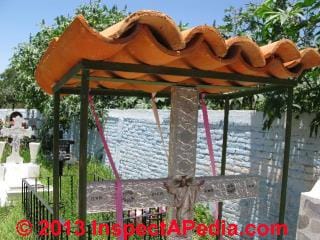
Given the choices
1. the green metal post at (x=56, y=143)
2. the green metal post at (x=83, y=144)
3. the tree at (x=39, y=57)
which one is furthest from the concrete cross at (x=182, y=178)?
the tree at (x=39, y=57)

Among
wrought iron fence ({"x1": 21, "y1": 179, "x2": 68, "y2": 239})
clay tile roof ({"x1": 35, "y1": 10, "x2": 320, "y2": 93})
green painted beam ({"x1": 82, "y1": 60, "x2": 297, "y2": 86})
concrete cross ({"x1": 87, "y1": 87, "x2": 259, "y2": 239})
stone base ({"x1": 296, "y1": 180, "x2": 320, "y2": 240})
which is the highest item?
clay tile roof ({"x1": 35, "y1": 10, "x2": 320, "y2": 93})

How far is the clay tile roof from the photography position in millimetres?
2000

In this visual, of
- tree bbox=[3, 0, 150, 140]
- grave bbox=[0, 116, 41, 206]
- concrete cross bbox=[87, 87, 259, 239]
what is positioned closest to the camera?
concrete cross bbox=[87, 87, 259, 239]

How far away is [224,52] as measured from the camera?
92.2 inches

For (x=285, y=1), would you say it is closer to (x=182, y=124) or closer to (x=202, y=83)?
(x=202, y=83)

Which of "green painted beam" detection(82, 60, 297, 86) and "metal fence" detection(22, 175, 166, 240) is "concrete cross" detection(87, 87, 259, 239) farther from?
"metal fence" detection(22, 175, 166, 240)

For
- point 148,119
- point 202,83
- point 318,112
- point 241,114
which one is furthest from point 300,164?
point 148,119

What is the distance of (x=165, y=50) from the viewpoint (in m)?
2.19

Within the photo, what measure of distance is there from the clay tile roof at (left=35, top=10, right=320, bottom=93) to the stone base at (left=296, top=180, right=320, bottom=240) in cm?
100

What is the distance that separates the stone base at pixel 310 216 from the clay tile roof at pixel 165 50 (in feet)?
3.29

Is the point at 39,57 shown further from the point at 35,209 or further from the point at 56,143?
the point at 56,143

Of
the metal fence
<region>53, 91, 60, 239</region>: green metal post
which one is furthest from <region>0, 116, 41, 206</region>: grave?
<region>53, 91, 60, 239</region>: green metal post

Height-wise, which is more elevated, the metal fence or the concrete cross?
the concrete cross

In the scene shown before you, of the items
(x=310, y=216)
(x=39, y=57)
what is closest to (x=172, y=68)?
(x=310, y=216)
